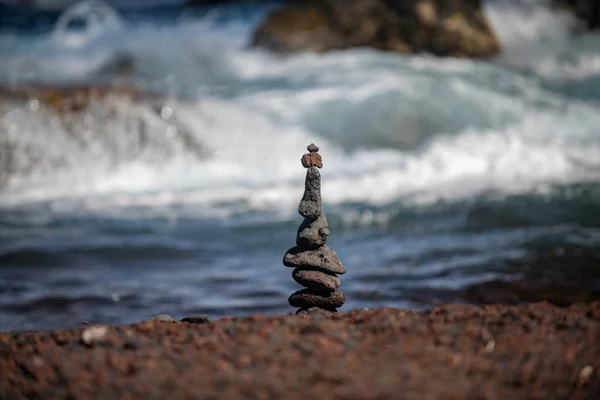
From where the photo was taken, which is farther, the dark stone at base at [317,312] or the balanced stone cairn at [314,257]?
the balanced stone cairn at [314,257]

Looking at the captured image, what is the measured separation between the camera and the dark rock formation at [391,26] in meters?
27.6

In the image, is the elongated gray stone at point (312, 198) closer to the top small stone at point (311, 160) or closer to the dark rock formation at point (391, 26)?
the top small stone at point (311, 160)

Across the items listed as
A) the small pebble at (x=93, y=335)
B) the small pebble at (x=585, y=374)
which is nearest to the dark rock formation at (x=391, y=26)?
the small pebble at (x=93, y=335)

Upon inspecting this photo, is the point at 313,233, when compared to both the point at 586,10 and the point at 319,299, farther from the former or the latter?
the point at 586,10

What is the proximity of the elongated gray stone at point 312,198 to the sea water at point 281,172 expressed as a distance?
2.35 metres

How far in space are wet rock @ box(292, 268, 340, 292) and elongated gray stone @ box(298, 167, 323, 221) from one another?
0.38 m

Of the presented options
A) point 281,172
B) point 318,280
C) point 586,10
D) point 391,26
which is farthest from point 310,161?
point 586,10

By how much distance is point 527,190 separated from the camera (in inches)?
532

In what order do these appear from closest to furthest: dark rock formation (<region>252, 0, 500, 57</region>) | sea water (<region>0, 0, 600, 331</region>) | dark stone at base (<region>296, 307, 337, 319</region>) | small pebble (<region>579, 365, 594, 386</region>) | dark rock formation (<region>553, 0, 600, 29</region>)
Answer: small pebble (<region>579, 365, 594, 386</region>)
dark stone at base (<region>296, 307, 337, 319</region>)
sea water (<region>0, 0, 600, 331</region>)
dark rock formation (<region>252, 0, 500, 57</region>)
dark rock formation (<region>553, 0, 600, 29</region>)

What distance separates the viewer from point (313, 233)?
5.02 m

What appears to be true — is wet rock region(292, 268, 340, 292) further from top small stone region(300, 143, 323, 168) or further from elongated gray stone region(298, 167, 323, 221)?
top small stone region(300, 143, 323, 168)

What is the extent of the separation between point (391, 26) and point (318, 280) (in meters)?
24.4

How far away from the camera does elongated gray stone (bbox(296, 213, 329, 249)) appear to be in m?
5.02

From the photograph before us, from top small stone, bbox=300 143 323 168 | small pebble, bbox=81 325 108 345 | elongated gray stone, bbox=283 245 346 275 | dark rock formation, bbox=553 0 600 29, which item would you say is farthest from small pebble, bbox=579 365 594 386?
dark rock formation, bbox=553 0 600 29
